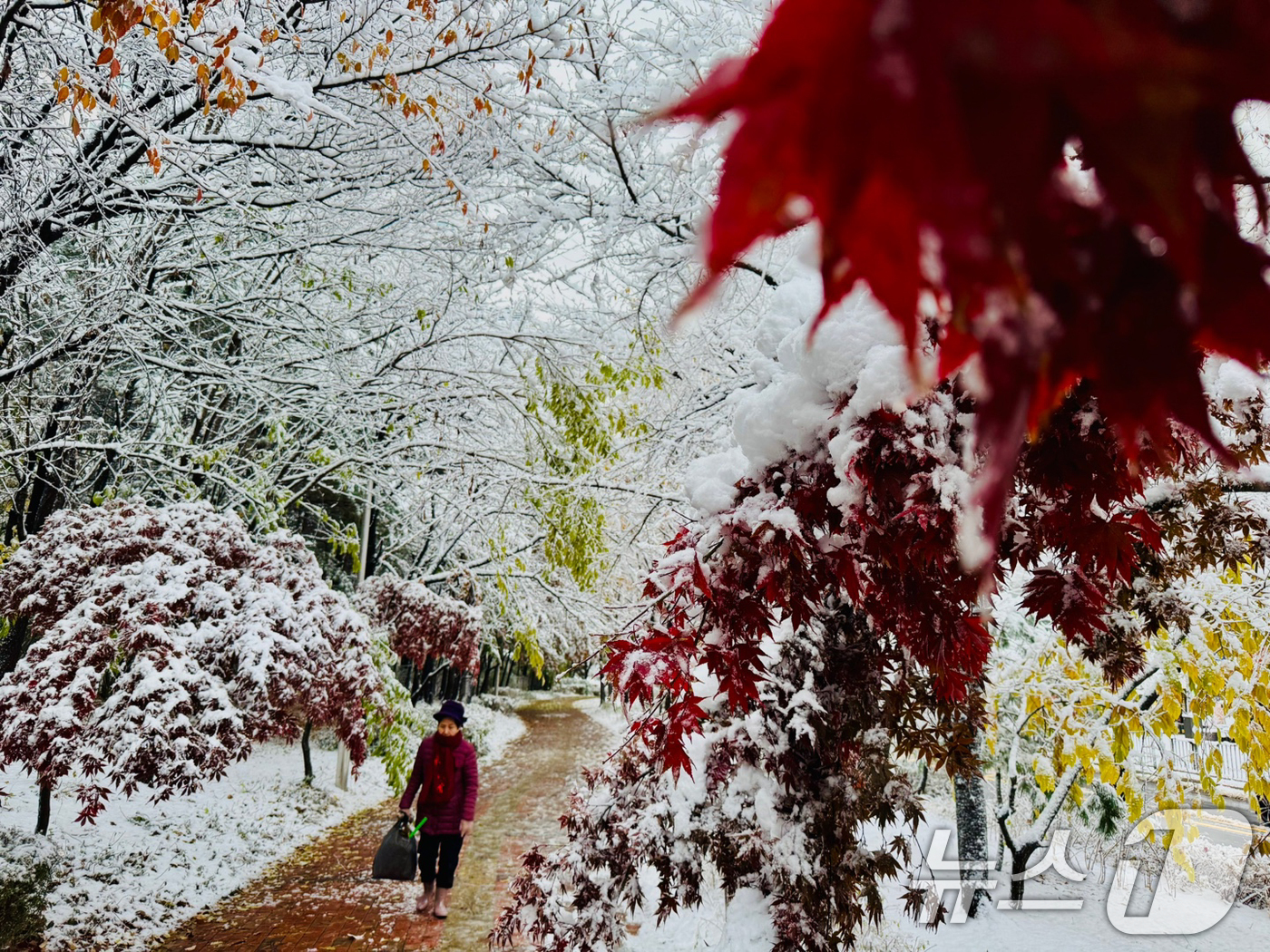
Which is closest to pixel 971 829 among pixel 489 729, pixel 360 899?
pixel 360 899

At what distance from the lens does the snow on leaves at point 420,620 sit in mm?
10023

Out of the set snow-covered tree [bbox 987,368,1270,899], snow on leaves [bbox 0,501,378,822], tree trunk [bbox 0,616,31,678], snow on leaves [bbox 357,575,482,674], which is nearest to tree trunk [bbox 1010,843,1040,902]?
snow-covered tree [bbox 987,368,1270,899]

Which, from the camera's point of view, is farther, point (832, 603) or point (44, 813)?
point (44, 813)

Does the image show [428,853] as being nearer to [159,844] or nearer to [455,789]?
[455,789]

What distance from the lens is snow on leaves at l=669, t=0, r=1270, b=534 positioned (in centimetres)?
32

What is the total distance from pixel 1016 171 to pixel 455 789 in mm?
6656

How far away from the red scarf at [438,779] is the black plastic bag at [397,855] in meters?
0.25

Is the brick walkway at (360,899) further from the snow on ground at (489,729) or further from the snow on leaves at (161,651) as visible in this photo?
the snow on ground at (489,729)

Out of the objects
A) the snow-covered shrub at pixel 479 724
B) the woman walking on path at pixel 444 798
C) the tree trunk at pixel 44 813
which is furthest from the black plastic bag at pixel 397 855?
the snow-covered shrub at pixel 479 724

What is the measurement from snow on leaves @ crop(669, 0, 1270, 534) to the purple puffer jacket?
629cm

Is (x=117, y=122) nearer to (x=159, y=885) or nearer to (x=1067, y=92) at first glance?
(x=1067, y=92)

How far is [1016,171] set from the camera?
12.8 inches

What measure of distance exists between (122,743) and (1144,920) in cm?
978

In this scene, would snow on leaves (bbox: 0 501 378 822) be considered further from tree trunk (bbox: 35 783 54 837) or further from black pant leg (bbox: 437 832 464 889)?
tree trunk (bbox: 35 783 54 837)
